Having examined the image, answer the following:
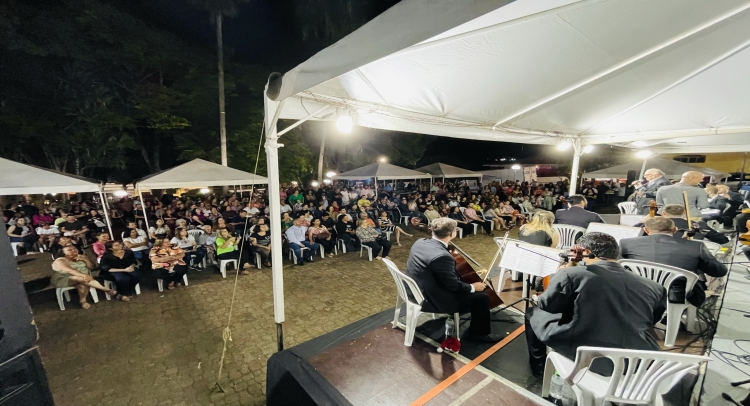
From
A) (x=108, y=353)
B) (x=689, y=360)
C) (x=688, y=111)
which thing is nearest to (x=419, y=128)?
(x=689, y=360)

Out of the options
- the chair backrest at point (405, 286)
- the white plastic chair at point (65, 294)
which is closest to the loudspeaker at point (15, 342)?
the chair backrest at point (405, 286)

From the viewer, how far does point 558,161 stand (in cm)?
3159

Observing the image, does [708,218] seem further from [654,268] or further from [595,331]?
[595,331]

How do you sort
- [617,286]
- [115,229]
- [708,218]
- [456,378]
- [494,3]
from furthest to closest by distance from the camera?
[115,229], [708,218], [456,378], [617,286], [494,3]

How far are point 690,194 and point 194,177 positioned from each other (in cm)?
1123

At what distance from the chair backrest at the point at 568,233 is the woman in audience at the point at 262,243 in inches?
235

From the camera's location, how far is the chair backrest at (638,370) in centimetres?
177

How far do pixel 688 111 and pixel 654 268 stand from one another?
2914 millimetres

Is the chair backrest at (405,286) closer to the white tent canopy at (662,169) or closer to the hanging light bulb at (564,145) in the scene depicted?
the hanging light bulb at (564,145)

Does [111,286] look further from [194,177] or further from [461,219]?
[461,219]

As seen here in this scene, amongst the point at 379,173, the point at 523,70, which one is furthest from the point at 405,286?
the point at 379,173

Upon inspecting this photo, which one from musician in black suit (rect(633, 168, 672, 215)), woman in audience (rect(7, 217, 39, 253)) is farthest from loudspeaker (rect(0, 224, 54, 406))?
woman in audience (rect(7, 217, 39, 253))

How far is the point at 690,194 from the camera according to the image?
5031 millimetres

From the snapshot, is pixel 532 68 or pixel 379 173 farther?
pixel 379 173
